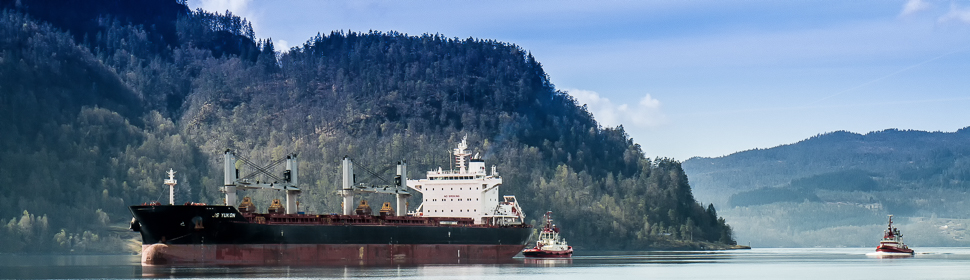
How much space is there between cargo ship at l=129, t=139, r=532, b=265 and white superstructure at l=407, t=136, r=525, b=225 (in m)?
0.08

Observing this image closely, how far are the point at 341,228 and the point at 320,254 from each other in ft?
7.50

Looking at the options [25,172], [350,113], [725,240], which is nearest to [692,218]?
[725,240]

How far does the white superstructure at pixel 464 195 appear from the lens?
87.9 meters

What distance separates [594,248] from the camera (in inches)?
6393

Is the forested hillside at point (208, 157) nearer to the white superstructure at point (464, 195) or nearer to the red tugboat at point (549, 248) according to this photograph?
the red tugboat at point (549, 248)

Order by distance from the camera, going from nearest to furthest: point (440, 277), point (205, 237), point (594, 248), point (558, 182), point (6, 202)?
1. point (440, 277)
2. point (205, 237)
3. point (6, 202)
4. point (594, 248)
5. point (558, 182)

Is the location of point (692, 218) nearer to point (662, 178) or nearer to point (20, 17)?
point (662, 178)

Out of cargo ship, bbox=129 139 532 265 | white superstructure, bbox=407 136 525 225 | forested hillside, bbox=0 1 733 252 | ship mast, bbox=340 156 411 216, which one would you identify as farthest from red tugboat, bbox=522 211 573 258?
forested hillside, bbox=0 1 733 252

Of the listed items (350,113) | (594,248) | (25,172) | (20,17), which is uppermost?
(20,17)

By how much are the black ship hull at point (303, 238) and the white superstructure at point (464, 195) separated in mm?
2107

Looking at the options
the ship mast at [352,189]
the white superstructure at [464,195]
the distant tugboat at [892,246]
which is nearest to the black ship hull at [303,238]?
the white superstructure at [464,195]

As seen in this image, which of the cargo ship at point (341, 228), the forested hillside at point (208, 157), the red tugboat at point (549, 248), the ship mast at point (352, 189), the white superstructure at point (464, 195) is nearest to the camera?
the cargo ship at point (341, 228)

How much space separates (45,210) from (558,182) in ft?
246

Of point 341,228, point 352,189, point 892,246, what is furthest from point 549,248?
point 892,246
